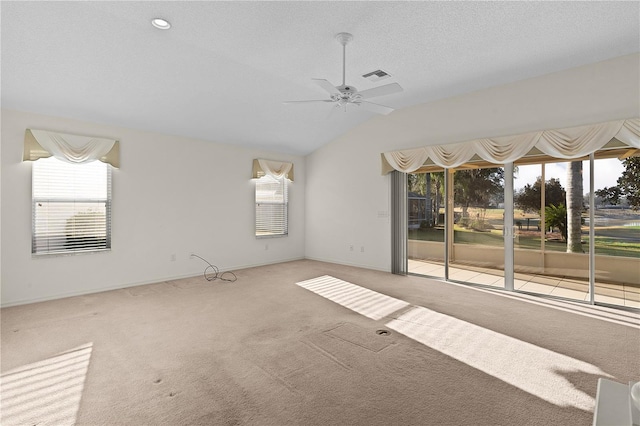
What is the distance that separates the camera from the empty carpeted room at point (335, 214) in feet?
7.68

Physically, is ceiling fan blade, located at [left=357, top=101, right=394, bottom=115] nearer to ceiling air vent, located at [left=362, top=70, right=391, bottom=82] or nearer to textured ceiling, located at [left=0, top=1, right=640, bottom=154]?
ceiling air vent, located at [left=362, top=70, right=391, bottom=82]

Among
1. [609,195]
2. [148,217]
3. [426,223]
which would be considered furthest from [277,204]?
[609,195]

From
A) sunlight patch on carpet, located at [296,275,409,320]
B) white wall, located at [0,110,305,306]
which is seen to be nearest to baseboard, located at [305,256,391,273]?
white wall, located at [0,110,305,306]

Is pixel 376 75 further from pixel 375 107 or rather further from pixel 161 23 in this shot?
pixel 161 23

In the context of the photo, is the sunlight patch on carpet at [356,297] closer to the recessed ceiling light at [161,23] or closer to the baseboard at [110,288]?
the baseboard at [110,288]

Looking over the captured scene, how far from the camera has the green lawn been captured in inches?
163

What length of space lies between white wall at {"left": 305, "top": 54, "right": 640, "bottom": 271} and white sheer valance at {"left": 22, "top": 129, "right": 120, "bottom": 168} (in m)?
4.02

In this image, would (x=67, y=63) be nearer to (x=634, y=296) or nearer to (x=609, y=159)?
(x=609, y=159)

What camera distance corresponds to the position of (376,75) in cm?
417

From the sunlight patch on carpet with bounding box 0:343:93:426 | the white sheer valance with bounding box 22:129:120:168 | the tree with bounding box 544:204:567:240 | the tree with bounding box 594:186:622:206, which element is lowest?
the sunlight patch on carpet with bounding box 0:343:93:426

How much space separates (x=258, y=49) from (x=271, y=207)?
388 centimetres

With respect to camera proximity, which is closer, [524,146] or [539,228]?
[524,146]

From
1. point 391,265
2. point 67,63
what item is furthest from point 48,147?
point 391,265

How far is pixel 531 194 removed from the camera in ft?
15.6
